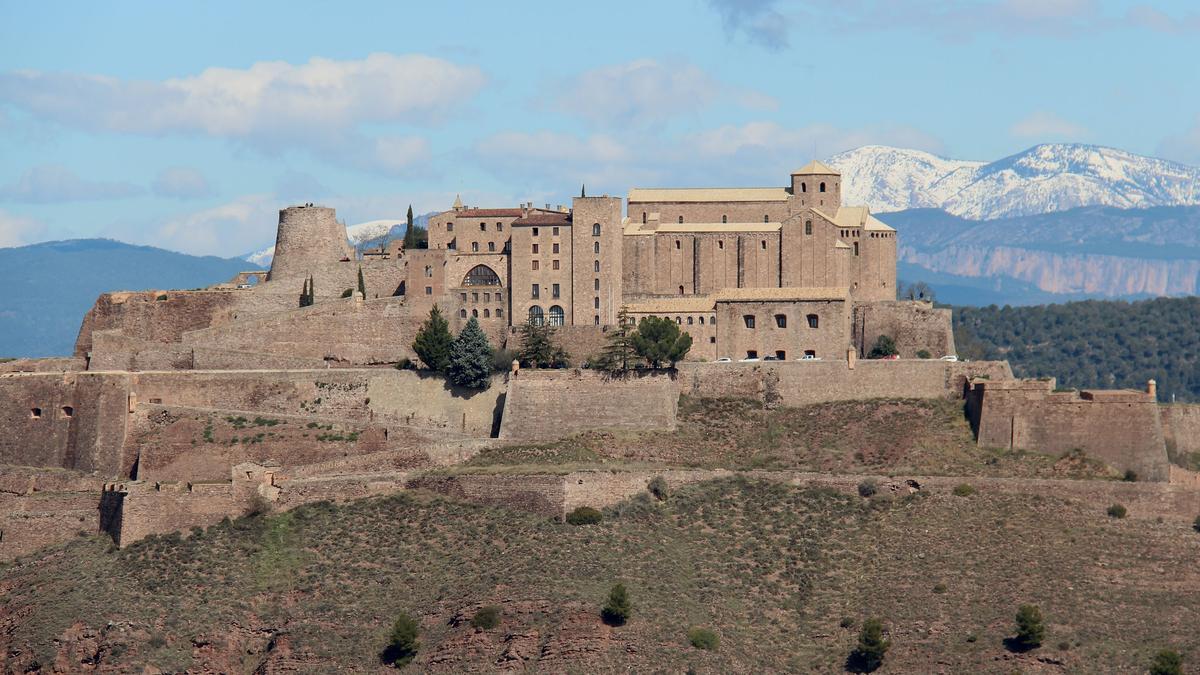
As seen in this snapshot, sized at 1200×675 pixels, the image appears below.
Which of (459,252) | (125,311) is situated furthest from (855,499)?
(125,311)

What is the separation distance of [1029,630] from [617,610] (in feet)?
40.6

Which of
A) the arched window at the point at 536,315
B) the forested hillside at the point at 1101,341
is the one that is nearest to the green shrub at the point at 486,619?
the arched window at the point at 536,315

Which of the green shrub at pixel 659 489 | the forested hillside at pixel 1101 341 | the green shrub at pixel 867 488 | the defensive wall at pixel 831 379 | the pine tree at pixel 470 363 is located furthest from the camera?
the forested hillside at pixel 1101 341

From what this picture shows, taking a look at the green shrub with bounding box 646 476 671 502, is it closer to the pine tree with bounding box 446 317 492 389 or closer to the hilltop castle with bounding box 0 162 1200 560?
the hilltop castle with bounding box 0 162 1200 560

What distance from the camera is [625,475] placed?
73938 mm

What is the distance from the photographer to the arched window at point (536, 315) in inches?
3479

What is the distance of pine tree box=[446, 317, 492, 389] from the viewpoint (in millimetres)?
83062

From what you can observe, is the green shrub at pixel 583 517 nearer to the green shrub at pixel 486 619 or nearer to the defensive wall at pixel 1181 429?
the green shrub at pixel 486 619

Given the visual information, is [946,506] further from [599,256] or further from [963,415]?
[599,256]

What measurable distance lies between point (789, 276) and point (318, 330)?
19766 mm

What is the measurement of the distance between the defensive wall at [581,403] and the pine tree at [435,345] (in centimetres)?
310

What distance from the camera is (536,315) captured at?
88.5 meters

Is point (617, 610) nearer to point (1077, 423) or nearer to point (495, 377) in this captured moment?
point (495, 377)

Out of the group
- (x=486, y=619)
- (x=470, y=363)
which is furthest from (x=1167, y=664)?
(x=470, y=363)
